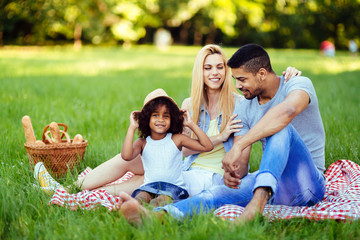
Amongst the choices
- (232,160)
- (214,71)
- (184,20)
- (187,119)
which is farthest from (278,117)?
(184,20)

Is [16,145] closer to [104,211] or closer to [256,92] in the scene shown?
[104,211]

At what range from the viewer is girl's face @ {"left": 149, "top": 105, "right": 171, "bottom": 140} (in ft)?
11.4

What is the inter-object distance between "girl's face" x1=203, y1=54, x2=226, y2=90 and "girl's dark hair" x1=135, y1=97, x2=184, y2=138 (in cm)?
57

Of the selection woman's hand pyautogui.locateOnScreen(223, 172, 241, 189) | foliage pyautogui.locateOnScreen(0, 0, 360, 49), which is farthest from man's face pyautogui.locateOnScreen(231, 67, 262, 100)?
foliage pyautogui.locateOnScreen(0, 0, 360, 49)

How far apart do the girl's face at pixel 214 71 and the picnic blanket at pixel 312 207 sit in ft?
4.42

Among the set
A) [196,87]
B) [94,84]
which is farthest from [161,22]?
[196,87]

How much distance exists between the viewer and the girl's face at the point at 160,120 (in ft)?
11.4

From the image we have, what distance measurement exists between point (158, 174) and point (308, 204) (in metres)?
1.29

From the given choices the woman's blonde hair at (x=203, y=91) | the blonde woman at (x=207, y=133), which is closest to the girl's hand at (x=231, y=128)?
the blonde woman at (x=207, y=133)

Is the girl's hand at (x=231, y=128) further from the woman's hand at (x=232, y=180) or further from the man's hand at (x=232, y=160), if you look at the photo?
the woman's hand at (x=232, y=180)

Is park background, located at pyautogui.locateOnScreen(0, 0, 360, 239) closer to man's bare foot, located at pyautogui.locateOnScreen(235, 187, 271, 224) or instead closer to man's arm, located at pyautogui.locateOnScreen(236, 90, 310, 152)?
man's bare foot, located at pyautogui.locateOnScreen(235, 187, 271, 224)

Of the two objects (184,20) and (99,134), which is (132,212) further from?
(184,20)

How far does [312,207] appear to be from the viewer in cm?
323

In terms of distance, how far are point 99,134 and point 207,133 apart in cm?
240
